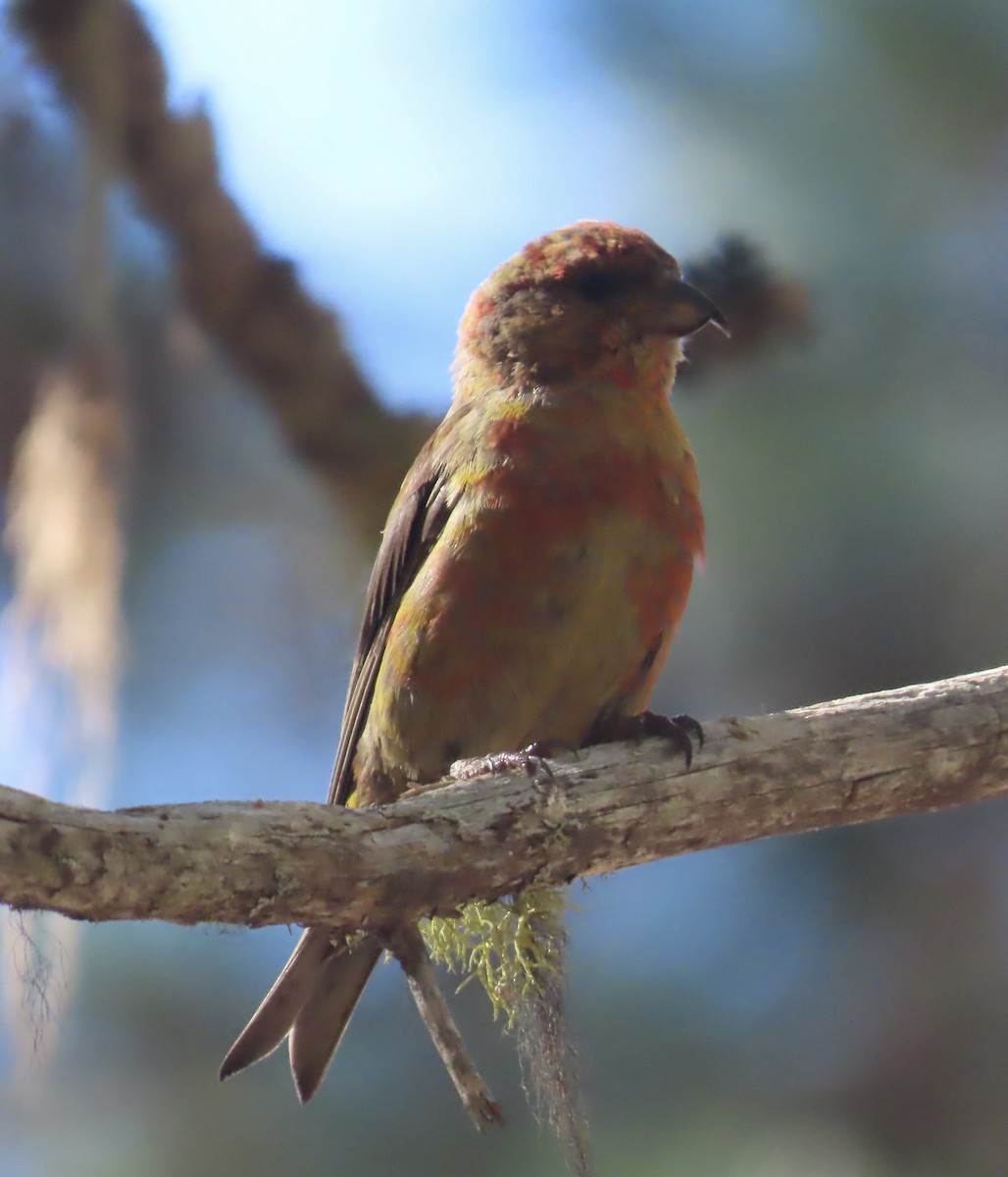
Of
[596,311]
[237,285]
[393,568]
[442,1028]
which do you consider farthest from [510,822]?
[237,285]

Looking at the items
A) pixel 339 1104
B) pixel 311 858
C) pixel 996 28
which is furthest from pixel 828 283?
pixel 311 858

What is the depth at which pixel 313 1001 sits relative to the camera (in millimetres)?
2609

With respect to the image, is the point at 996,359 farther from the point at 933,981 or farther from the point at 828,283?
the point at 933,981

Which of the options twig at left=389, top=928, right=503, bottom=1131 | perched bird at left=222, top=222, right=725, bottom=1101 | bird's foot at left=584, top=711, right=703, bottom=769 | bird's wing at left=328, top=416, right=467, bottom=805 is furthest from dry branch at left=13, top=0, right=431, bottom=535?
twig at left=389, top=928, right=503, bottom=1131

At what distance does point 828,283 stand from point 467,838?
3470 millimetres

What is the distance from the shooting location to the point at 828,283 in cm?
489

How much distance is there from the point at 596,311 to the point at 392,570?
0.69m

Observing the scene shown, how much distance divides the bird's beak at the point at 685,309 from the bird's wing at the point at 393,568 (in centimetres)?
50

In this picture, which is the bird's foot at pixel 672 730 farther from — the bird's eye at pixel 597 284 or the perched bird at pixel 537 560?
the bird's eye at pixel 597 284

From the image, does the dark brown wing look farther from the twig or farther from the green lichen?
the twig

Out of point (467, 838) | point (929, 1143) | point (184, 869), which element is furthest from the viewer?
point (929, 1143)

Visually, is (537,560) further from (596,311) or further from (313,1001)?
(313,1001)

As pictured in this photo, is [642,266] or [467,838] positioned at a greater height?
[642,266]

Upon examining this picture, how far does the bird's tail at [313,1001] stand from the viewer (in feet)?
8.42
